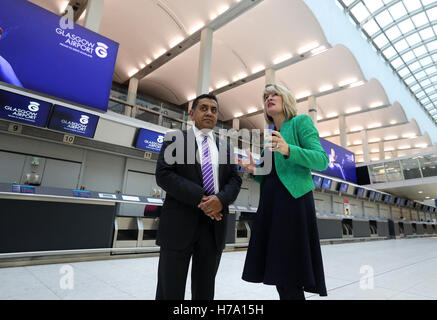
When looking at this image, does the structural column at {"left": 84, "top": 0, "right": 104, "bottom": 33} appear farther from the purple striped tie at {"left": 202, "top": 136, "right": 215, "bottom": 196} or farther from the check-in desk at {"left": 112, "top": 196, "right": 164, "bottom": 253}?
the purple striped tie at {"left": 202, "top": 136, "right": 215, "bottom": 196}

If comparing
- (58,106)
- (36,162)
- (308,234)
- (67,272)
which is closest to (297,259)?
(308,234)

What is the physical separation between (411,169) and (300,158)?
855 inches

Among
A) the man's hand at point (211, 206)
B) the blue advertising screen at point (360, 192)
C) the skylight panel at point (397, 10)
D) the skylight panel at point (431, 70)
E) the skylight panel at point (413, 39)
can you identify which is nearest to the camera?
the man's hand at point (211, 206)

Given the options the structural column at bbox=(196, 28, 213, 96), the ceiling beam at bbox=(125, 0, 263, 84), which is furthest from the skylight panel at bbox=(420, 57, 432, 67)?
the structural column at bbox=(196, 28, 213, 96)

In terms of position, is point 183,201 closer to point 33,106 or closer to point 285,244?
point 285,244

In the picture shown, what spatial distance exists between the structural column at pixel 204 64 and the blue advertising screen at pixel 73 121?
227 inches

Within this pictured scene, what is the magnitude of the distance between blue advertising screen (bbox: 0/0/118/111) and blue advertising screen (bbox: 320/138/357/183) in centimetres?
1166

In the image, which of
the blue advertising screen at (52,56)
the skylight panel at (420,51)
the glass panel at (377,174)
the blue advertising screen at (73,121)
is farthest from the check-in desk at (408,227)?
the blue advertising screen at (52,56)

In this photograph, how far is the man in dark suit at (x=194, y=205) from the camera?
1371 mm

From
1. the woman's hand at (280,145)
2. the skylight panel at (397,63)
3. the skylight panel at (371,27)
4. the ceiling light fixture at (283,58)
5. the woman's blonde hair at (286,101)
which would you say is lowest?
the woman's hand at (280,145)

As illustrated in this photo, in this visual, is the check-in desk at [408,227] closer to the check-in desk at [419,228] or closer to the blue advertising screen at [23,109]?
the check-in desk at [419,228]

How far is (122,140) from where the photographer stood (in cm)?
646

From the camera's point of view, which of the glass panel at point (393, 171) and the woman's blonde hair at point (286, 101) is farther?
the glass panel at point (393, 171)
